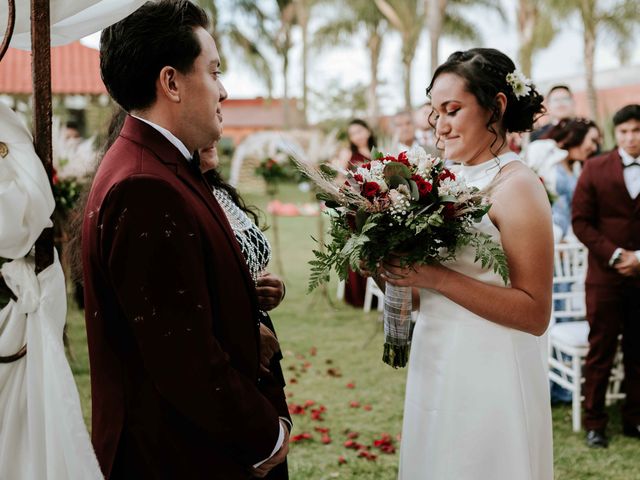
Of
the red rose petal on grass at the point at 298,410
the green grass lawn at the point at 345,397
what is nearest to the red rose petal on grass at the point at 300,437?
the green grass lawn at the point at 345,397

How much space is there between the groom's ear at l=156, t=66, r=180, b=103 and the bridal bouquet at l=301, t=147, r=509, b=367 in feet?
2.05

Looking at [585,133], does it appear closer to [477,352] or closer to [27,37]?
[477,352]

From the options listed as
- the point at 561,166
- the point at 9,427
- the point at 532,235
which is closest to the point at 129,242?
the point at 9,427

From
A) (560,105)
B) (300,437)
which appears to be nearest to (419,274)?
(300,437)

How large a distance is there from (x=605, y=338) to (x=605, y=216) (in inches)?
36.4

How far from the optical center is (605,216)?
196 inches

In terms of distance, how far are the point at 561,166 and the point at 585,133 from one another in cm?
39

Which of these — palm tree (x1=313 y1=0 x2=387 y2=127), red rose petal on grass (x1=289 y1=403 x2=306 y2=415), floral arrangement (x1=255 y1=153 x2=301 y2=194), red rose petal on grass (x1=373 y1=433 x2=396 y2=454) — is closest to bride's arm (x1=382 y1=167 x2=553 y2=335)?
red rose petal on grass (x1=373 y1=433 x2=396 y2=454)

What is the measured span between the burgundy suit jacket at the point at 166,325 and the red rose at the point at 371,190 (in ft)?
2.15

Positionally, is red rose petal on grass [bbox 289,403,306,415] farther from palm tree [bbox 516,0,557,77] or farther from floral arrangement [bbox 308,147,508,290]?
palm tree [bbox 516,0,557,77]

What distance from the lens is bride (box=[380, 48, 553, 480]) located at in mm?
2383

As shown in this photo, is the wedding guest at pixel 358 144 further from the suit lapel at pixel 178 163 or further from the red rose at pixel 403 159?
the suit lapel at pixel 178 163

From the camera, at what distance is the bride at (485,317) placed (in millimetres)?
2383

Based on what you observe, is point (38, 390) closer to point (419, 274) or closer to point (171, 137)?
point (171, 137)
